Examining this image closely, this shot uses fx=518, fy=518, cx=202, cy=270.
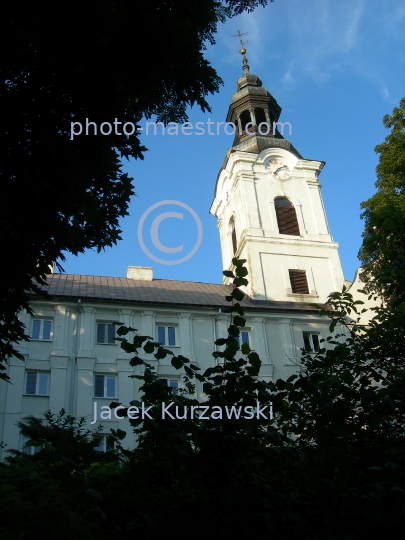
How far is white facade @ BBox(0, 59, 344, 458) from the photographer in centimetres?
2305

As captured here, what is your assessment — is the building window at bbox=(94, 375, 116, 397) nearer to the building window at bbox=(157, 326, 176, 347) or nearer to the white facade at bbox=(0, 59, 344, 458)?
the white facade at bbox=(0, 59, 344, 458)

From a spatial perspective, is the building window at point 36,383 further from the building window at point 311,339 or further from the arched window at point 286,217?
the arched window at point 286,217

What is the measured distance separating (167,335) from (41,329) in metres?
6.16

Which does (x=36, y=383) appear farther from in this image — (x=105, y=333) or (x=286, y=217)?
(x=286, y=217)

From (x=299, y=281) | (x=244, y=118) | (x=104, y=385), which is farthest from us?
(x=244, y=118)

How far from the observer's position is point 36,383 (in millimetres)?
22969

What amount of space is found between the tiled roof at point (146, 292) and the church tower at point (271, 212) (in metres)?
2.14

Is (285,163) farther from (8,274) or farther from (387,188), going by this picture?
(8,274)

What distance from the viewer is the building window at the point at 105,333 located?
25172 mm

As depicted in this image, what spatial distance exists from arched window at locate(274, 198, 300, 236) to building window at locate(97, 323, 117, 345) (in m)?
14.4

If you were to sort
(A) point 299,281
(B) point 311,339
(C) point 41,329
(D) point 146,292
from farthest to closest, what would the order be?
(A) point 299,281 → (D) point 146,292 → (B) point 311,339 → (C) point 41,329

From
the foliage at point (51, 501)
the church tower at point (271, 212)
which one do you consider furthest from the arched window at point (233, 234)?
the foliage at point (51, 501)

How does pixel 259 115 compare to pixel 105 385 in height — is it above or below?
above

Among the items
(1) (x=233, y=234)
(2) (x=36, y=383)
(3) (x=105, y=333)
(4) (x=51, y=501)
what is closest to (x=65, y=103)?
(4) (x=51, y=501)
